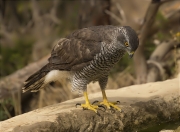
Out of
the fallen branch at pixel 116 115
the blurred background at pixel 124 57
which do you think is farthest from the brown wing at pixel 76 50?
the blurred background at pixel 124 57

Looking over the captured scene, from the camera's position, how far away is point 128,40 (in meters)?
4.22

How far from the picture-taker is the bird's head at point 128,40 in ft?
13.8

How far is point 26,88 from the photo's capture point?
5.31m

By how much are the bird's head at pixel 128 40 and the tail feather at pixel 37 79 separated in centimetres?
129

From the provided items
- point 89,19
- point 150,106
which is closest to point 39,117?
point 150,106

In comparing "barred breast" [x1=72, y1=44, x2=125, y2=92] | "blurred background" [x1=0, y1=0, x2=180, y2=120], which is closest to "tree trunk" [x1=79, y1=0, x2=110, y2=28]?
"blurred background" [x1=0, y1=0, x2=180, y2=120]

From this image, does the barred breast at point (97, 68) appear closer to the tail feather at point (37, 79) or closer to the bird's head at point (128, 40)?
the bird's head at point (128, 40)

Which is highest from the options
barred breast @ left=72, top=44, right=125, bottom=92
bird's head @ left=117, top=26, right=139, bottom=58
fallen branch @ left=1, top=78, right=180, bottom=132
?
bird's head @ left=117, top=26, right=139, bottom=58

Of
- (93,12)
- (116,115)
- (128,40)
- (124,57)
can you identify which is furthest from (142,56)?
(128,40)

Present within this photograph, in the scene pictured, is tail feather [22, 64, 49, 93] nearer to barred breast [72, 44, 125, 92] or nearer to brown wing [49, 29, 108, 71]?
brown wing [49, 29, 108, 71]

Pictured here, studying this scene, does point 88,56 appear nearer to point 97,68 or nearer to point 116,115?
point 97,68

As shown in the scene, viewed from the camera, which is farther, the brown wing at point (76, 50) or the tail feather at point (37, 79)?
the tail feather at point (37, 79)

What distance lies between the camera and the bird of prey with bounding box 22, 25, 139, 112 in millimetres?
4371

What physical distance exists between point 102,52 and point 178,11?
471 centimetres
